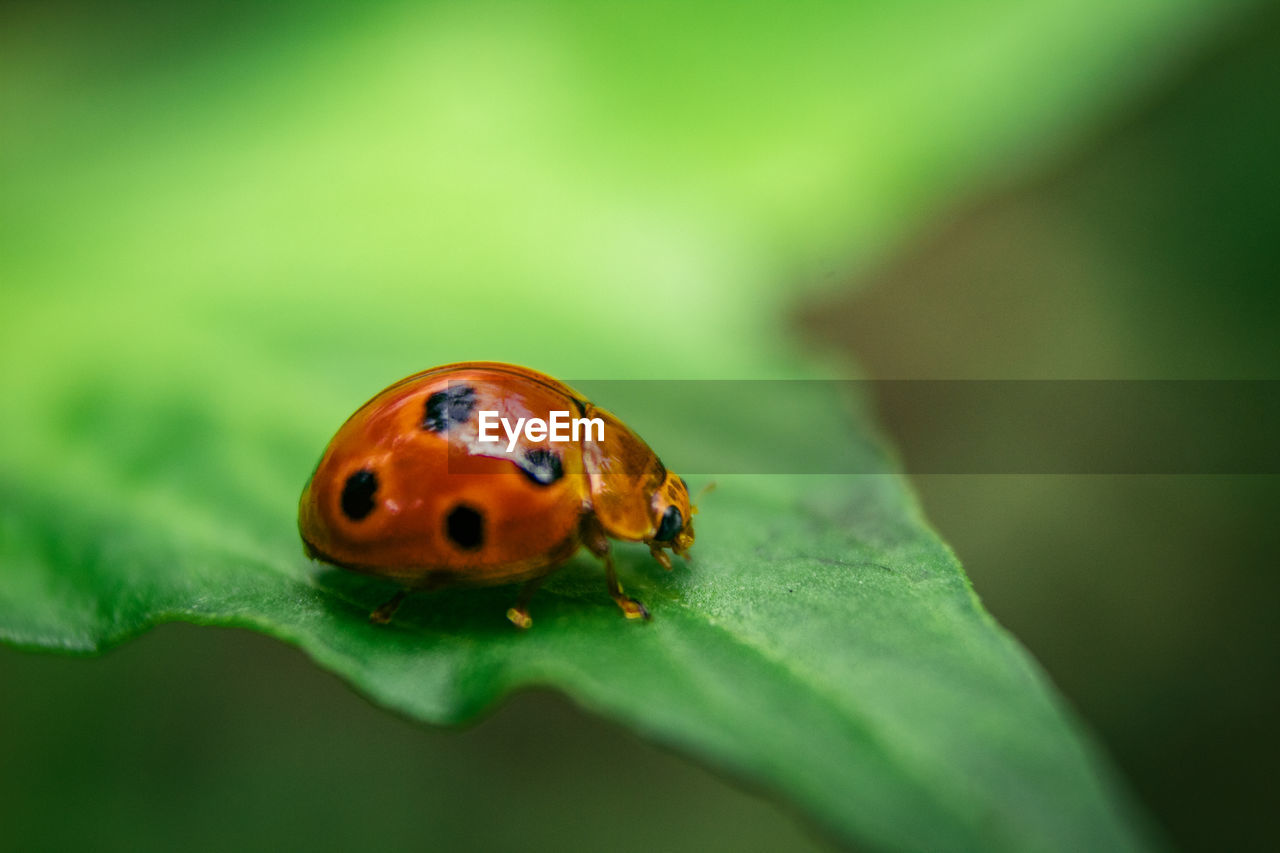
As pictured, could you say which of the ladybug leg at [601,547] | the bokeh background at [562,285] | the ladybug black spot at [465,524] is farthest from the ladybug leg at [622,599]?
the bokeh background at [562,285]

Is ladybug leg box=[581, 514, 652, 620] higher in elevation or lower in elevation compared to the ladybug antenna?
lower

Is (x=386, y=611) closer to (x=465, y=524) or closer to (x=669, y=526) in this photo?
(x=465, y=524)

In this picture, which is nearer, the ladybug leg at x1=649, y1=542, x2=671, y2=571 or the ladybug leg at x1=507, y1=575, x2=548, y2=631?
the ladybug leg at x1=507, y1=575, x2=548, y2=631

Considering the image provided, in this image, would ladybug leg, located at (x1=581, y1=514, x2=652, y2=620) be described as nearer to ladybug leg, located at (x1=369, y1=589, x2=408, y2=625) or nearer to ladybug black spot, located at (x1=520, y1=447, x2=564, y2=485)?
ladybug black spot, located at (x1=520, y1=447, x2=564, y2=485)

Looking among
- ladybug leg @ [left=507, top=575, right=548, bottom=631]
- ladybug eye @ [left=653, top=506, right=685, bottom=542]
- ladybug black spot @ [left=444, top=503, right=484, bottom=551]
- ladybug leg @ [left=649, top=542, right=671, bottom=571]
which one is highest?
ladybug eye @ [left=653, top=506, right=685, bottom=542]

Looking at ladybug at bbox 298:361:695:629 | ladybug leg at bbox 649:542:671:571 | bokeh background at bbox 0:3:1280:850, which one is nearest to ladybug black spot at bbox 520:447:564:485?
ladybug at bbox 298:361:695:629

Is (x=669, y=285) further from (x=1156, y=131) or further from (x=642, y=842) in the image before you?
(x=1156, y=131)

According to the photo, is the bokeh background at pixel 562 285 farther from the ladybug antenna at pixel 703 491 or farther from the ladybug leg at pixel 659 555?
the ladybug leg at pixel 659 555

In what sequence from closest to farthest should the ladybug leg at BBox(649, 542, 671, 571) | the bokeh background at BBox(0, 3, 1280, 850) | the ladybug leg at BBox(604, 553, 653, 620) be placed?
the ladybug leg at BBox(604, 553, 653, 620) → the ladybug leg at BBox(649, 542, 671, 571) → the bokeh background at BBox(0, 3, 1280, 850)

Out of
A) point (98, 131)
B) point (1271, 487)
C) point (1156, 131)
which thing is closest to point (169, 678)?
point (98, 131)
